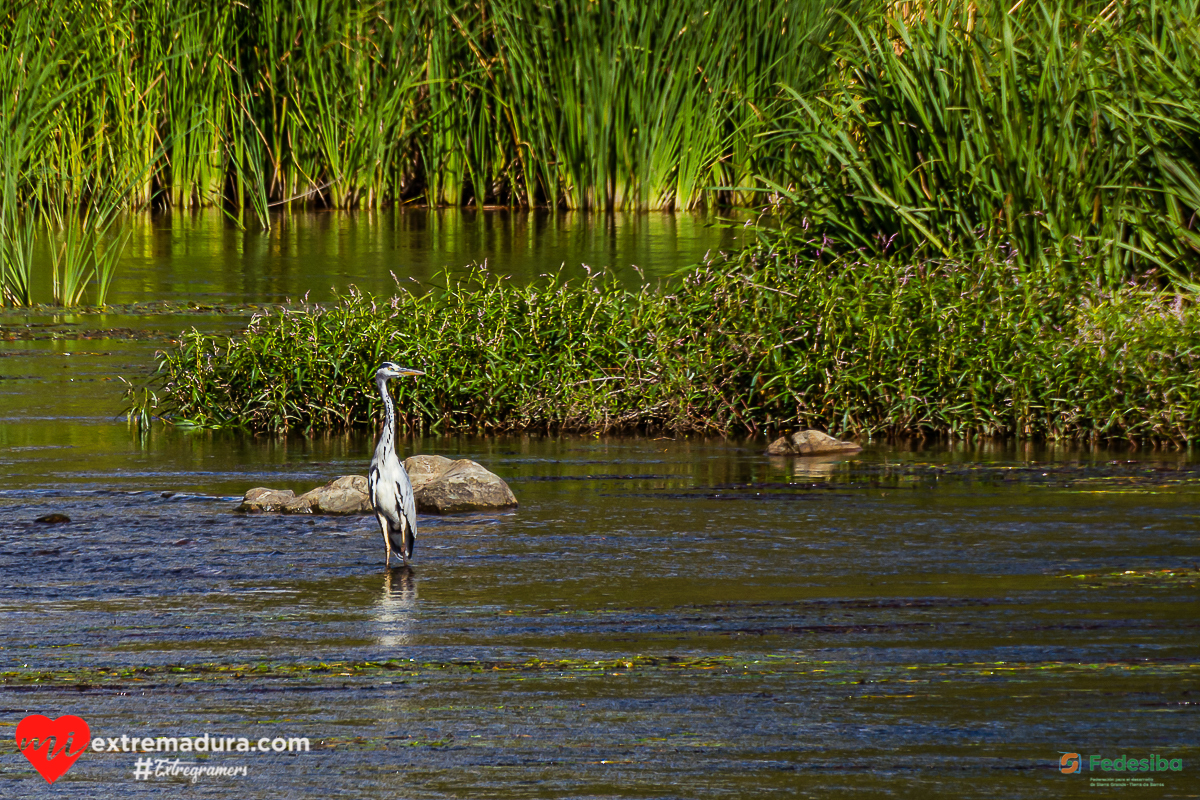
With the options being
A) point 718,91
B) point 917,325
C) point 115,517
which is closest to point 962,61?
point 917,325

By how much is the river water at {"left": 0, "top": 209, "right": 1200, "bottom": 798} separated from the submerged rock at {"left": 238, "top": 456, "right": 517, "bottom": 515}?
14 cm

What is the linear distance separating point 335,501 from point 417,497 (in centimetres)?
35

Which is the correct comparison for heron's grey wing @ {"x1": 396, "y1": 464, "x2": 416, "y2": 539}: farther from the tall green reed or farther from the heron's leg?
the tall green reed

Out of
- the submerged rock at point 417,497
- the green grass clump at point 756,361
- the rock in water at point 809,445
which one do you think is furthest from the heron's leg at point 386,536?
the green grass clump at point 756,361

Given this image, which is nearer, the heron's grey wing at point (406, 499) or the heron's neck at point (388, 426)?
the heron's grey wing at point (406, 499)

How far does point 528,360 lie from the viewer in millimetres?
9555

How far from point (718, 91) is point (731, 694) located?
15.3 metres

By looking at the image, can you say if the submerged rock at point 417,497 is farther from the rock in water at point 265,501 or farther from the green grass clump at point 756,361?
the green grass clump at point 756,361

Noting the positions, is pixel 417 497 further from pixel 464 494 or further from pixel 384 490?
pixel 384 490

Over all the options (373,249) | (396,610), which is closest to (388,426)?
(396,610)

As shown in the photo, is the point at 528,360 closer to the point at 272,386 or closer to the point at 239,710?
the point at 272,386

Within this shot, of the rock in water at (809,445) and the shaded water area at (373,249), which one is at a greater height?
the shaded water area at (373,249)

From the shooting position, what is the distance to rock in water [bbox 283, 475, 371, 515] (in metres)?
7.46

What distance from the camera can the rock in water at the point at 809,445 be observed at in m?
8.75
